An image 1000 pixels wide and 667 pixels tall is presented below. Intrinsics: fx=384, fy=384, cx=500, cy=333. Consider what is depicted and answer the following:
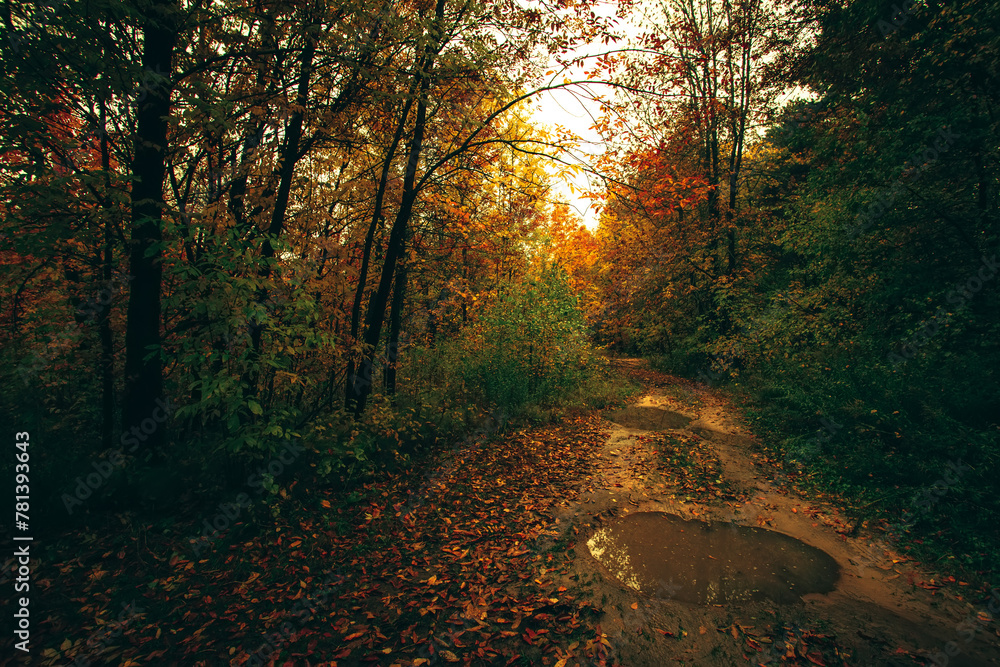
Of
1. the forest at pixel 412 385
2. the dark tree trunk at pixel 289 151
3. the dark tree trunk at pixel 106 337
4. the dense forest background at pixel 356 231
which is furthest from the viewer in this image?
the dark tree trunk at pixel 289 151

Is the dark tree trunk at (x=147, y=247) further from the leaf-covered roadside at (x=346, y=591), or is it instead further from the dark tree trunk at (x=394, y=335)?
the dark tree trunk at (x=394, y=335)

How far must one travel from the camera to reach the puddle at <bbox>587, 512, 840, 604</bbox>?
12.8 feet

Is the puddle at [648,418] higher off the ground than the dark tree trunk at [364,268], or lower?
lower

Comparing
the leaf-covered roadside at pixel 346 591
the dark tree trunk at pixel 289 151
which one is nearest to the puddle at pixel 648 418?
the leaf-covered roadside at pixel 346 591

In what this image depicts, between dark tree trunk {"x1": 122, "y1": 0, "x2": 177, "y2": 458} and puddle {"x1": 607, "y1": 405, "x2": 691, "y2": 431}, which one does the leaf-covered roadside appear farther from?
puddle {"x1": 607, "y1": 405, "x2": 691, "y2": 431}

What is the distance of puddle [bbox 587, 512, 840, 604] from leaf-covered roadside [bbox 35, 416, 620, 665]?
69cm

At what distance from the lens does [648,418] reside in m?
10.1

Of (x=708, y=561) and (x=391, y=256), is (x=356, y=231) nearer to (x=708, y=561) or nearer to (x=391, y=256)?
(x=391, y=256)

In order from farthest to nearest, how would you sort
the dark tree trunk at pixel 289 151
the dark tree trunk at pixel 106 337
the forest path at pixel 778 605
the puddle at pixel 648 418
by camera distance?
1. the puddle at pixel 648 418
2. the dark tree trunk at pixel 289 151
3. the dark tree trunk at pixel 106 337
4. the forest path at pixel 778 605

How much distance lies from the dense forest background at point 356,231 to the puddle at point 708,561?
5.15 ft

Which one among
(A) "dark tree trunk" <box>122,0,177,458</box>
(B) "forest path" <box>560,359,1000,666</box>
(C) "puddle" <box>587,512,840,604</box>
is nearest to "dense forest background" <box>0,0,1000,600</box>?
(A) "dark tree trunk" <box>122,0,177,458</box>

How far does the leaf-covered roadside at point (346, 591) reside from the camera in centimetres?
322

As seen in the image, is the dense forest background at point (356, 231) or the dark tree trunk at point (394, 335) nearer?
the dense forest background at point (356, 231)

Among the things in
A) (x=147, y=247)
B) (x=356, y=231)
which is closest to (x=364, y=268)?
(x=356, y=231)
